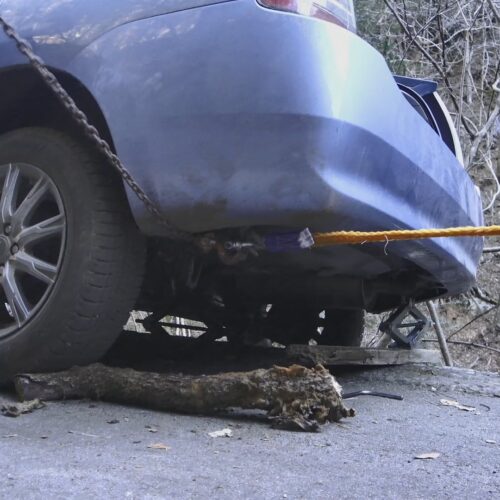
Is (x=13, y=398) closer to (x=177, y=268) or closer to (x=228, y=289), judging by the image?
(x=177, y=268)

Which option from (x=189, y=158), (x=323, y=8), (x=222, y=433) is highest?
(x=323, y=8)

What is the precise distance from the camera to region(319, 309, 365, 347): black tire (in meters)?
4.46

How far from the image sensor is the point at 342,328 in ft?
14.7

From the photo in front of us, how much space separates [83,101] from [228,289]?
4.12 ft

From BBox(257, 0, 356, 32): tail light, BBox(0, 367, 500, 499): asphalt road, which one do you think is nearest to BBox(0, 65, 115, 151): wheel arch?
BBox(257, 0, 356, 32): tail light

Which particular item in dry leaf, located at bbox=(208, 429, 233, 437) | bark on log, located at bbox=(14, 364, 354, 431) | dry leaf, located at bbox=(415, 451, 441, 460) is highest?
bark on log, located at bbox=(14, 364, 354, 431)

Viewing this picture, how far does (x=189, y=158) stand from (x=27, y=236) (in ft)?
2.63

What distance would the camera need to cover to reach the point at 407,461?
7.20 feet

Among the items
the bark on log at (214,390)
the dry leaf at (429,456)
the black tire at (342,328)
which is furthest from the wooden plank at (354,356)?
the dry leaf at (429,456)

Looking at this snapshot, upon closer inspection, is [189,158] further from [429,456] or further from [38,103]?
[429,456]

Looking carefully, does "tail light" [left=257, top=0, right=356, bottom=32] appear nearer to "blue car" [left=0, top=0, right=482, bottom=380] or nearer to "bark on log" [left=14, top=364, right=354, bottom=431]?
"blue car" [left=0, top=0, right=482, bottom=380]

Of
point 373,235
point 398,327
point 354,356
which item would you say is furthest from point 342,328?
point 373,235

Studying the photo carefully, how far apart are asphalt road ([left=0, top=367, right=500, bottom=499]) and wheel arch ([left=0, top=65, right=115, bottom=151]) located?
1.12 m

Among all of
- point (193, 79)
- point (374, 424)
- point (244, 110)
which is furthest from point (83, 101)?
point (374, 424)
